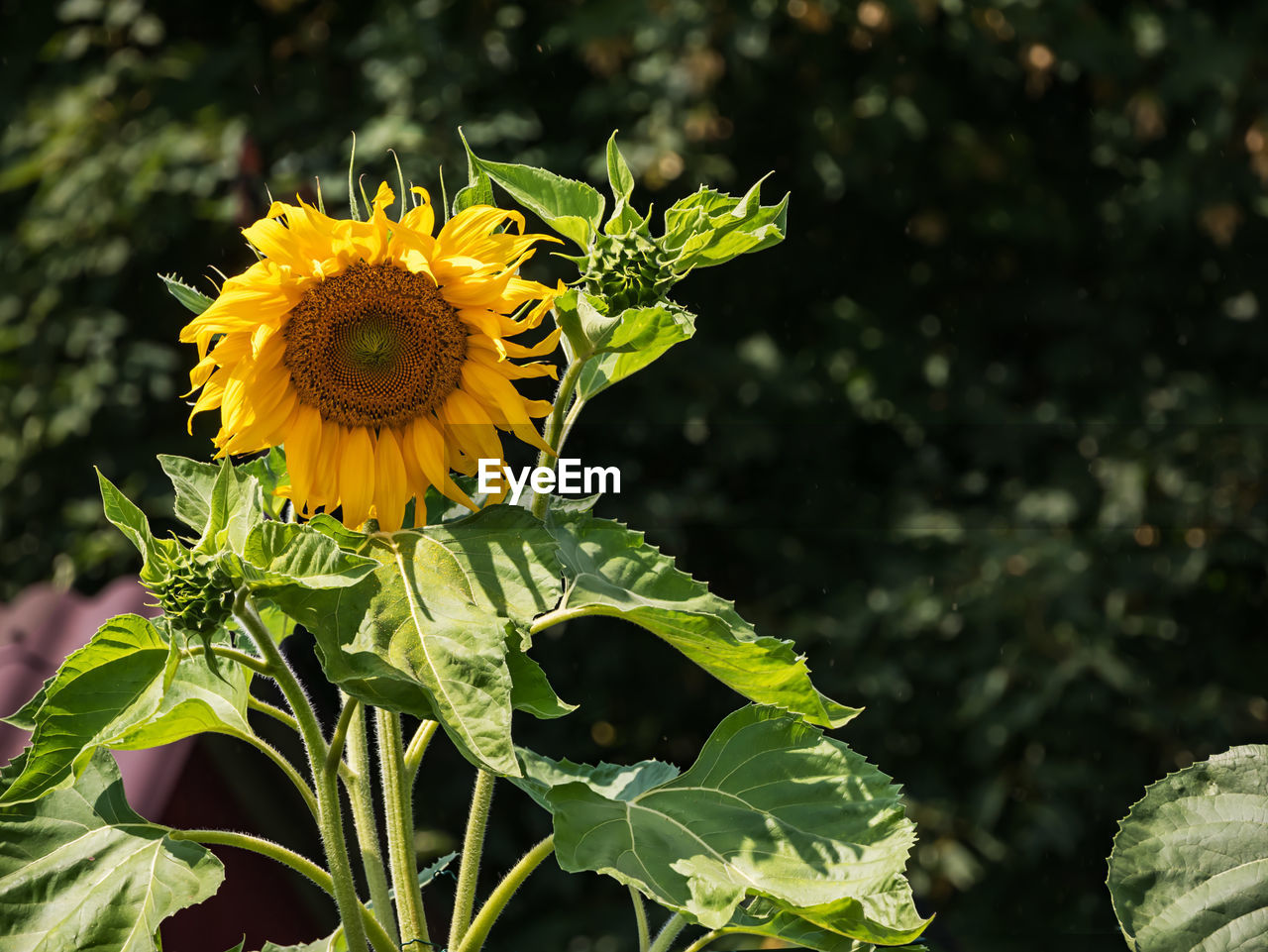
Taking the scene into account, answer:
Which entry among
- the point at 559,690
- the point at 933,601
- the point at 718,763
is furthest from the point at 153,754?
the point at 933,601

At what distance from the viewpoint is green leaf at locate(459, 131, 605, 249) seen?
521 millimetres

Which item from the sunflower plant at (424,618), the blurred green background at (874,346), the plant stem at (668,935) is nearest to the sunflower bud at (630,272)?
the sunflower plant at (424,618)

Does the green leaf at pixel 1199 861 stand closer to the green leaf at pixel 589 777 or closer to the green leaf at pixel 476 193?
the green leaf at pixel 589 777

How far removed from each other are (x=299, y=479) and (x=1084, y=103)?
234 centimetres

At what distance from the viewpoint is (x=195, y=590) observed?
447 millimetres

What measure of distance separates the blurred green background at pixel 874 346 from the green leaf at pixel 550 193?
172 centimetres

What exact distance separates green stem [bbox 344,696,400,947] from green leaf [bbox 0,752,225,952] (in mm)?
53

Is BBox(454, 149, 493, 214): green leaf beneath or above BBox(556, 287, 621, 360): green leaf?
above

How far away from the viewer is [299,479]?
517 mm

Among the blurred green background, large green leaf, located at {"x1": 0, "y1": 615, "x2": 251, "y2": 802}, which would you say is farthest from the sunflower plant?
the blurred green background

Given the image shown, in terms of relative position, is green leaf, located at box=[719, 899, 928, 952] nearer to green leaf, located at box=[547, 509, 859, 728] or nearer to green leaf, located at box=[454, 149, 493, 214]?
green leaf, located at box=[547, 509, 859, 728]

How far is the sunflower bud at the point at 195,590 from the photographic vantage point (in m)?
0.44

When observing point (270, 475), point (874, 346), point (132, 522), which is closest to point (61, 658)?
point (270, 475)

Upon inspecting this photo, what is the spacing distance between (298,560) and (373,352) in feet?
0.34
